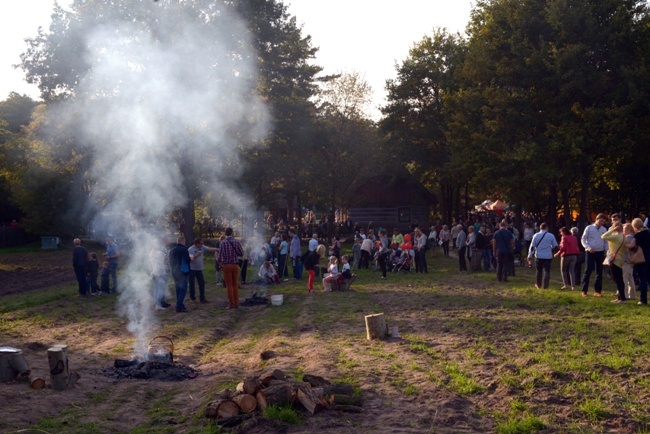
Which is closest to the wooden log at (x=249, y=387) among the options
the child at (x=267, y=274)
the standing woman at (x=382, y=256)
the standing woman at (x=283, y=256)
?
the child at (x=267, y=274)

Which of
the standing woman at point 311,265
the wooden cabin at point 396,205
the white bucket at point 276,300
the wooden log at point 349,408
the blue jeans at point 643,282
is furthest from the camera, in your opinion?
the wooden cabin at point 396,205

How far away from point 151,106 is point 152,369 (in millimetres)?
13259

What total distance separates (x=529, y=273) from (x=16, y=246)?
40183mm

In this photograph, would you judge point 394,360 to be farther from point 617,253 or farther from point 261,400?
point 617,253

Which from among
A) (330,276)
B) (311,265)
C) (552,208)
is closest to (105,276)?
(311,265)

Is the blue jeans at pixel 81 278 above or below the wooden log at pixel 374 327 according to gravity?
above

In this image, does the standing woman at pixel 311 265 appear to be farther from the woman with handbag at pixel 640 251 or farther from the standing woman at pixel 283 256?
the woman with handbag at pixel 640 251

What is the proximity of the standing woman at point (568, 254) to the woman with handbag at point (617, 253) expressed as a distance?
8.71 feet

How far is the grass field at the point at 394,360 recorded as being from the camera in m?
7.27

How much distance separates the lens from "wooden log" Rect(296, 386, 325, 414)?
24.3 ft

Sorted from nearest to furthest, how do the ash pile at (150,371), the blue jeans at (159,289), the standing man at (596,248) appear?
1. the ash pile at (150,371)
2. the standing man at (596,248)
3. the blue jeans at (159,289)

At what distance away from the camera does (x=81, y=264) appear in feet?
67.4

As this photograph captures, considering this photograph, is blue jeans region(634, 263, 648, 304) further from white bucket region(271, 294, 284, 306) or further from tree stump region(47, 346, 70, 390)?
tree stump region(47, 346, 70, 390)

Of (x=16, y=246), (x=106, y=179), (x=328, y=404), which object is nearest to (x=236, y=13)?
(x=106, y=179)
